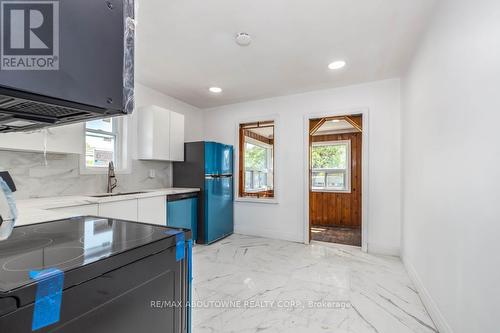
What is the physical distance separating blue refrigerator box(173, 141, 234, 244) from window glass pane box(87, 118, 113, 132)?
1.15 meters

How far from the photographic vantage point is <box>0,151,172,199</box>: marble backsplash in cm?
224

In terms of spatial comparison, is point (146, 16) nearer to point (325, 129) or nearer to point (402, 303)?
point (402, 303)

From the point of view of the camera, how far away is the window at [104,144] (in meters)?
2.93

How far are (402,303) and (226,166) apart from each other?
306cm

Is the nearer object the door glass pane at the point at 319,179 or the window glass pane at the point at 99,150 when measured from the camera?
the window glass pane at the point at 99,150

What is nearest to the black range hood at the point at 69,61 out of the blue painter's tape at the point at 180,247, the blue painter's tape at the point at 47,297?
the blue painter's tape at the point at 47,297

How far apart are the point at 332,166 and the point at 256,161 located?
199cm

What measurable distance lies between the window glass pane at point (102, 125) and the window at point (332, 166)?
4517mm

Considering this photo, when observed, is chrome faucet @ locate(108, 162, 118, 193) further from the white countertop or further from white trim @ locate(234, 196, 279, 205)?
white trim @ locate(234, 196, 279, 205)

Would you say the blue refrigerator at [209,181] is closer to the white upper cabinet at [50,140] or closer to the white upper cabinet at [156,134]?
the white upper cabinet at [156,134]

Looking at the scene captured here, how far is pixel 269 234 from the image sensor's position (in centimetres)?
413

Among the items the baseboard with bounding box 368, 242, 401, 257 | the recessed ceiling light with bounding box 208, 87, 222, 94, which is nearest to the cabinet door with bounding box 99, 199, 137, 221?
the recessed ceiling light with bounding box 208, 87, 222, 94

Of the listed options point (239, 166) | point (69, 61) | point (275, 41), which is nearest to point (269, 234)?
point (239, 166)

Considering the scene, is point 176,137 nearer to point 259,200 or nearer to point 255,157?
point 259,200
